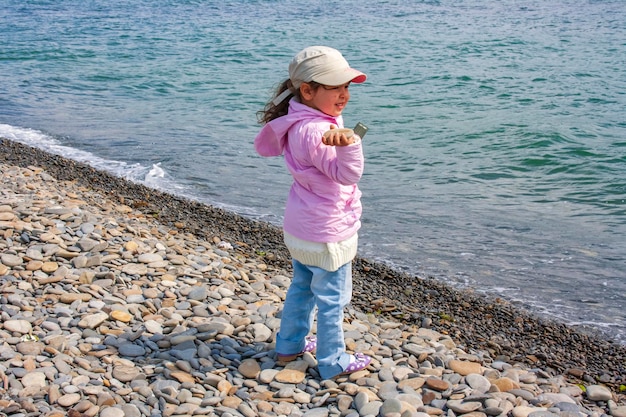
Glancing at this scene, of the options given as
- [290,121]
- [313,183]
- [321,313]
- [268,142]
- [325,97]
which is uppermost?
[325,97]

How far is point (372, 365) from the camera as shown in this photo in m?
4.82

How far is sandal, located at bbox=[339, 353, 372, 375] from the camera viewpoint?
4641 mm

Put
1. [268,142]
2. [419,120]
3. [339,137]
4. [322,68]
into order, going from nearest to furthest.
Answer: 1. [339,137]
2. [322,68]
3. [268,142]
4. [419,120]

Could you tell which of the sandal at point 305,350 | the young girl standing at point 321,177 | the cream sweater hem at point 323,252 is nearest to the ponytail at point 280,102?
the young girl standing at point 321,177

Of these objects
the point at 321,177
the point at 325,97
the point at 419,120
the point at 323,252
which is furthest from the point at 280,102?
the point at 419,120

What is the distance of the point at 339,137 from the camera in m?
3.80

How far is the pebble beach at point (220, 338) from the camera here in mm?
4277

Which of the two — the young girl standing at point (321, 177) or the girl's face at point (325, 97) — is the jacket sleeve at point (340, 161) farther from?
the girl's face at point (325, 97)

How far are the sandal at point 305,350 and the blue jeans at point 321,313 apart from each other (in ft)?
0.10

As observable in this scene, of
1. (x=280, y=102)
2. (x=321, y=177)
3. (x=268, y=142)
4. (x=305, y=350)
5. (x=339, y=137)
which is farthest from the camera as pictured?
(x=305, y=350)

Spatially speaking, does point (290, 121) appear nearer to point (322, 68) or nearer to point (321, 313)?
point (322, 68)

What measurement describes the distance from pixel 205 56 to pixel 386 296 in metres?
17.4

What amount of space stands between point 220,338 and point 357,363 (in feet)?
3.11

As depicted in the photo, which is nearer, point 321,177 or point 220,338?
point 321,177
